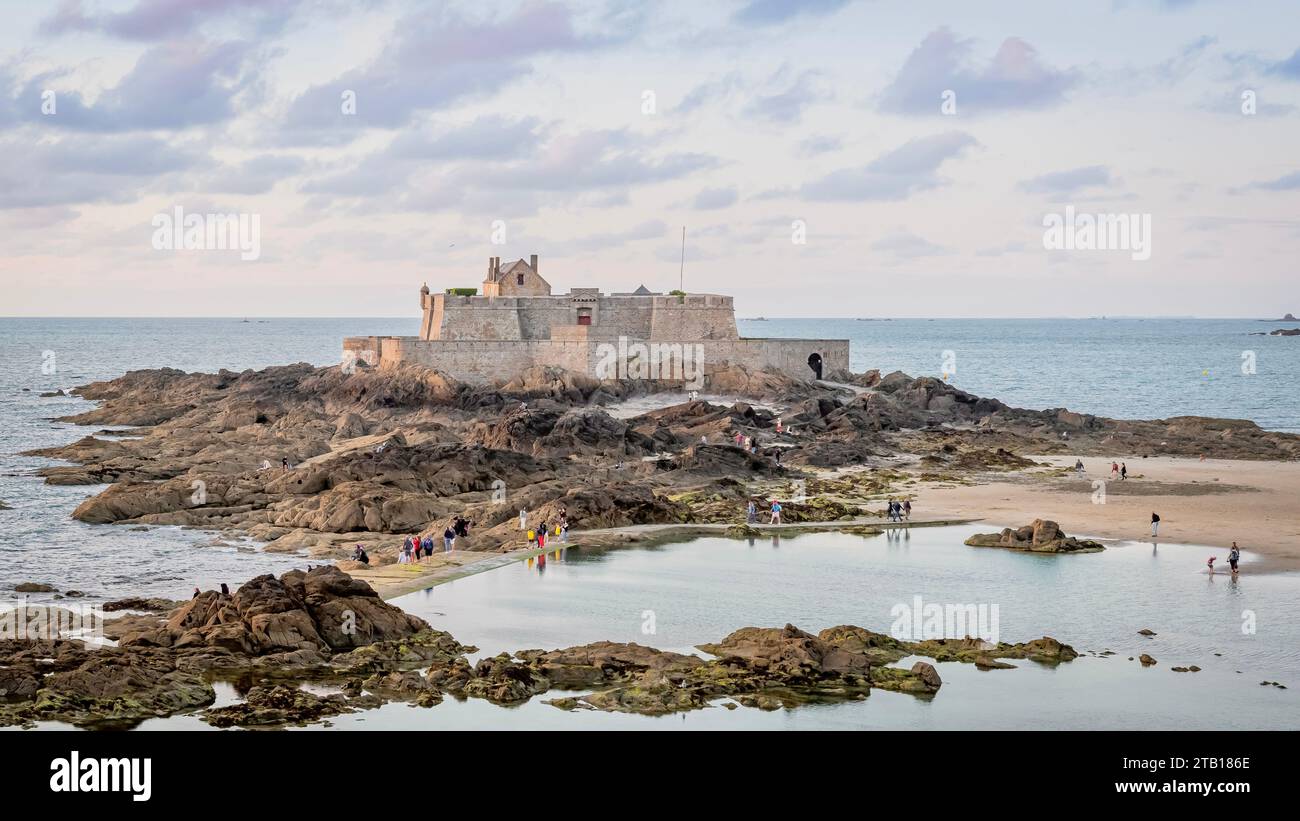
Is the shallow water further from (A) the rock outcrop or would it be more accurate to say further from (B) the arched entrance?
(B) the arched entrance

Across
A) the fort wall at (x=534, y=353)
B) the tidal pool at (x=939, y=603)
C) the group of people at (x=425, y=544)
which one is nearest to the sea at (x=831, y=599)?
the tidal pool at (x=939, y=603)

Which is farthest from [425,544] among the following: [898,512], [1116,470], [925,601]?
[1116,470]

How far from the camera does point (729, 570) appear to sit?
31000 mm

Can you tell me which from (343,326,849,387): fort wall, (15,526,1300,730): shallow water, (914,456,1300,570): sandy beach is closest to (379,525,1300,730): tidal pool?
(15,526,1300,730): shallow water

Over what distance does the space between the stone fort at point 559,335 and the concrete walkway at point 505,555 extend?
3021 centimetres

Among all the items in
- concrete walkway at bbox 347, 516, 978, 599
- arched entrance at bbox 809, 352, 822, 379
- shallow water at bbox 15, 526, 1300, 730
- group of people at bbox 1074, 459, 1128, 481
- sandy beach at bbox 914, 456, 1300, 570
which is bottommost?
shallow water at bbox 15, 526, 1300, 730

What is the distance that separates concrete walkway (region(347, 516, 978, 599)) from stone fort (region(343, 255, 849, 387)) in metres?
30.2

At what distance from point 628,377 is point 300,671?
45.8 metres

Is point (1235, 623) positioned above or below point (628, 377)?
below

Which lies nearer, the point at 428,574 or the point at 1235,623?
the point at 1235,623

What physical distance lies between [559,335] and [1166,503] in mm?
33768

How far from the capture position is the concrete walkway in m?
28.6
